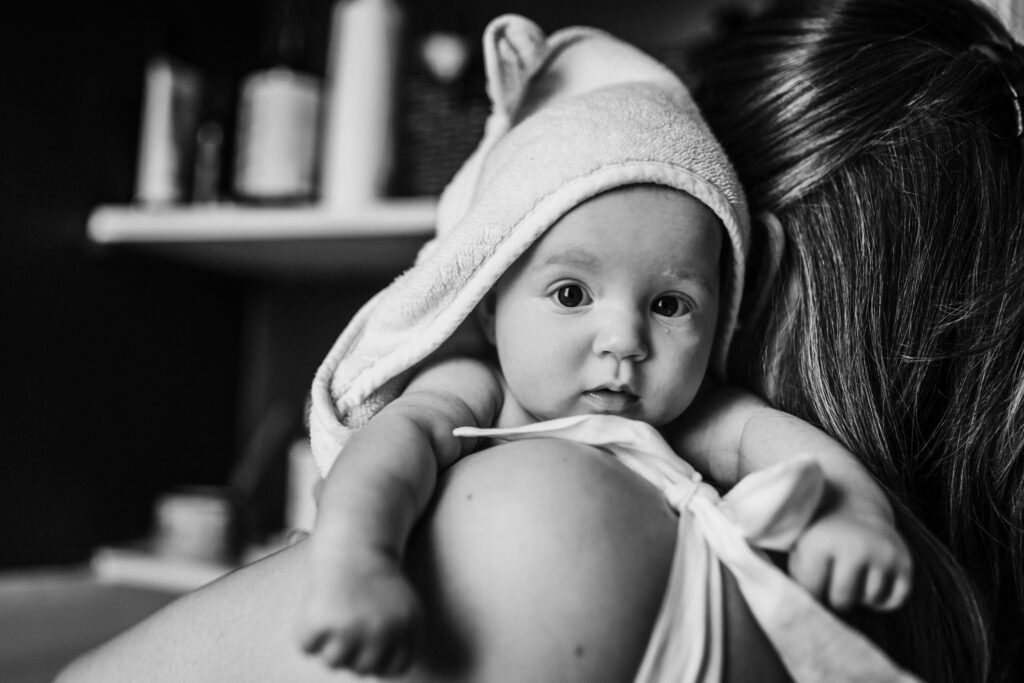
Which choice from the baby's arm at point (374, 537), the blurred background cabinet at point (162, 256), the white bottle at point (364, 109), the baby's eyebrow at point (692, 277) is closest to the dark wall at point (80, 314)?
the blurred background cabinet at point (162, 256)

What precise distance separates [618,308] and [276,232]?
37.1 inches

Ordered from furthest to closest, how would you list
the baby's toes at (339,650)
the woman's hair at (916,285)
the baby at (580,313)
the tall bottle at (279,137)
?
1. the tall bottle at (279,137)
2. the woman's hair at (916,285)
3. the baby at (580,313)
4. the baby's toes at (339,650)

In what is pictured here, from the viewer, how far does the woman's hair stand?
732mm

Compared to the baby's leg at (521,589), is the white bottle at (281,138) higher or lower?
higher

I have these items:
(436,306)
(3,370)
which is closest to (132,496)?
(3,370)

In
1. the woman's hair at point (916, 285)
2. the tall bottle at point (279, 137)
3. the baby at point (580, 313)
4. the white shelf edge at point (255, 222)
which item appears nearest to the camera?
the baby at point (580, 313)

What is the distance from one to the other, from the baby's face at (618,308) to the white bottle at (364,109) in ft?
2.60

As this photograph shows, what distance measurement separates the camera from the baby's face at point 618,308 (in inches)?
25.5

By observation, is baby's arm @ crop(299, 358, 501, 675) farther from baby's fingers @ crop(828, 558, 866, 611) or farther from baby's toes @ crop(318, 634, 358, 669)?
baby's fingers @ crop(828, 558, 866, 611)

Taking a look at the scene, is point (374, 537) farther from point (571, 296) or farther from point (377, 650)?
point (571, 296)

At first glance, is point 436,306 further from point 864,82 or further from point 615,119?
point 864,82

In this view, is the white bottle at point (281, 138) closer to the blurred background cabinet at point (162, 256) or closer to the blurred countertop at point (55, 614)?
the blurred background cabinet at point (162, 256)

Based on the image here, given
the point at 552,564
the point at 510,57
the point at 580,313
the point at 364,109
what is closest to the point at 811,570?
the point at 552,564

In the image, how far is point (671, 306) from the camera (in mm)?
685
